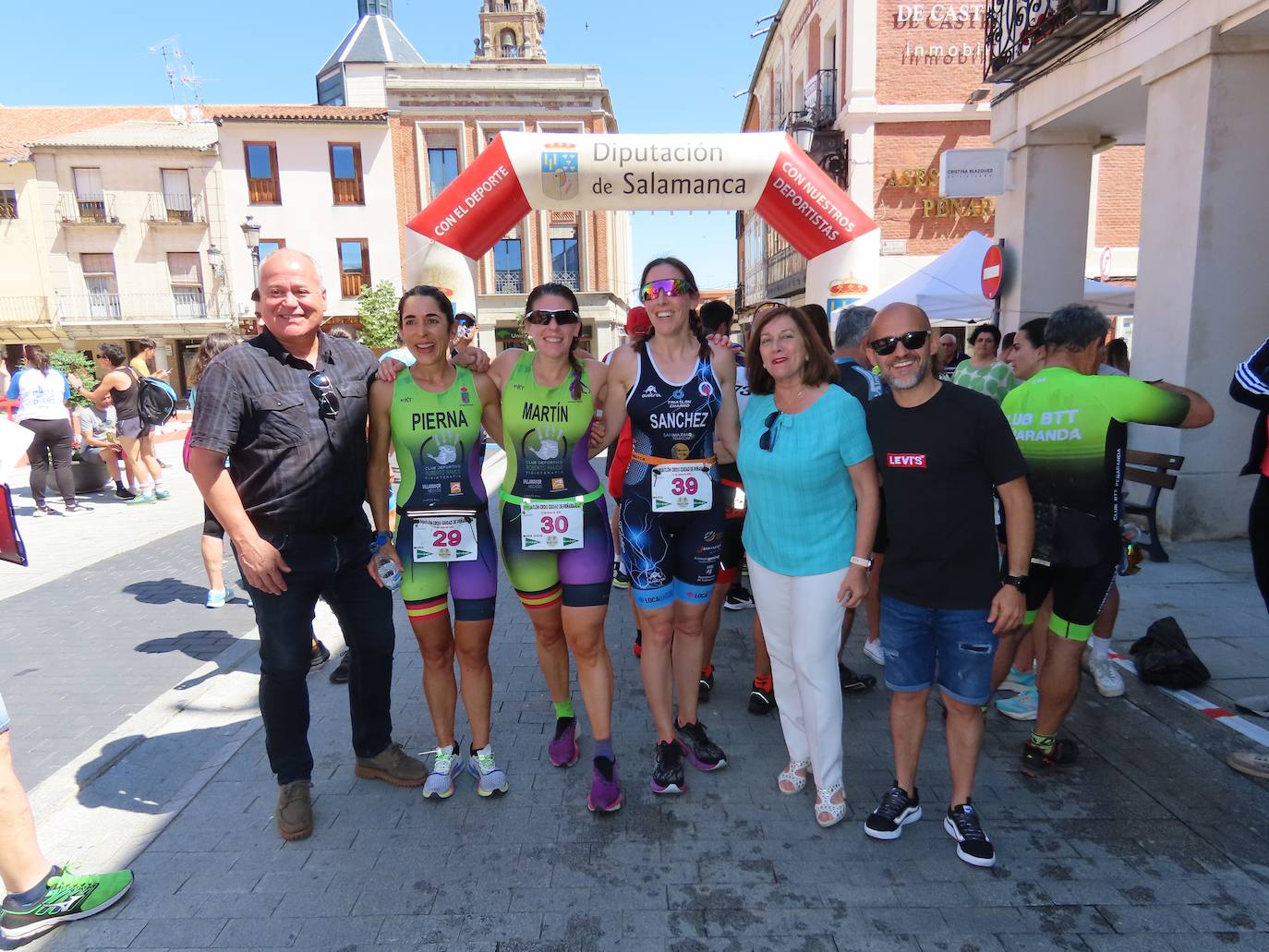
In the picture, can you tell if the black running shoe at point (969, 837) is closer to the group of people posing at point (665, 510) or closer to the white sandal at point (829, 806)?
the group of people posing at point (665, 510)

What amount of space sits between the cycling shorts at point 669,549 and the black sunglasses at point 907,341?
2.97 ft

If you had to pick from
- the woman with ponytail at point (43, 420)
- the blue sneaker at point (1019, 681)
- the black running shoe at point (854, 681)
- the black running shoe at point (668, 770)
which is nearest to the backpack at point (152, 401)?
the woman with ponytail at point (43, 420)

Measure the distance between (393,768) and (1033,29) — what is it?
9528 mm

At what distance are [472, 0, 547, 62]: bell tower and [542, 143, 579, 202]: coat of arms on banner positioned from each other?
38.2 metres

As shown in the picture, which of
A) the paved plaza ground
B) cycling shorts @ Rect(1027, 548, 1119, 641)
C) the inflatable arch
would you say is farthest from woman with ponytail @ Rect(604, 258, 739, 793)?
the inflatable arch

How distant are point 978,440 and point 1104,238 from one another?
18648mm

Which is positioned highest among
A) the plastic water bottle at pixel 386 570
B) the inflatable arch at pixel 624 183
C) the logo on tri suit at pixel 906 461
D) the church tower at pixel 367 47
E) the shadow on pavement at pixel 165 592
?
the church tower at pixel 367 47

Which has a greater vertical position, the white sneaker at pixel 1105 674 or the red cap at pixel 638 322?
the red cap at pixel 638 322

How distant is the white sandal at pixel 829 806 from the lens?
9.37 ft

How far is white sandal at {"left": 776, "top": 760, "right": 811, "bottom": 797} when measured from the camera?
309cm

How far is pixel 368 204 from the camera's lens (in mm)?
31078

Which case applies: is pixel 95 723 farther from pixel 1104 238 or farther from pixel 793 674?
pixel 1104 238

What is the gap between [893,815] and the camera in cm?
279

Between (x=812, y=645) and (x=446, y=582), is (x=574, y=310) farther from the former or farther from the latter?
(x=812, y=645)
